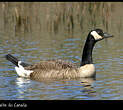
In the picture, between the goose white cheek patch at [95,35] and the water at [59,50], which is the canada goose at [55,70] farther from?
the goose white cheek patch at [95,35]

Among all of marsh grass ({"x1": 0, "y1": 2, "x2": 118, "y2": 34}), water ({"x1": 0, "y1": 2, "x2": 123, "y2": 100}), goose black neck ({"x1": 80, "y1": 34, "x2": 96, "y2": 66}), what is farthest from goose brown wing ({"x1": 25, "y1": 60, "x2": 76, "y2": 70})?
marsh grass ({"x1": 0, "y1": 2, "x2": 118, "y2": 34})

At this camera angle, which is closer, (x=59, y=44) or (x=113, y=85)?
(x=113, y=85)

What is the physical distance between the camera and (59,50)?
19.8 metres

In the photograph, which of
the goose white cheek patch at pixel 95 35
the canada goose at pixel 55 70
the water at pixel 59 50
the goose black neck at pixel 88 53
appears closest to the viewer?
the water at pixel 59 50

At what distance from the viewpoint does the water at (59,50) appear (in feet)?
41.7

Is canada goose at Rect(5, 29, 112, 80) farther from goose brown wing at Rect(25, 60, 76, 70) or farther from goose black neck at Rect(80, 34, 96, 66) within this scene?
goose black neck at Rect(80, 34, 96, 66)

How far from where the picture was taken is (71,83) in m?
14.3

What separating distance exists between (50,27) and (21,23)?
2283 mm

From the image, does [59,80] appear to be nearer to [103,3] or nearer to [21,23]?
[21,23]

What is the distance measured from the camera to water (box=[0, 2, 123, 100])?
12.7 meters

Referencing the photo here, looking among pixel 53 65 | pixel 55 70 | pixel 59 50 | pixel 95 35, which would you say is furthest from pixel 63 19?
pixel 55 70

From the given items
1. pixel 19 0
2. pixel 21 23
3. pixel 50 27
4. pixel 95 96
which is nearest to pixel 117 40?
pixel 50 27

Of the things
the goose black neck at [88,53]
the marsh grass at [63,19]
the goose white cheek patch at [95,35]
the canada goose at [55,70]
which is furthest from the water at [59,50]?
the goose white cheek patch at [95,35]
